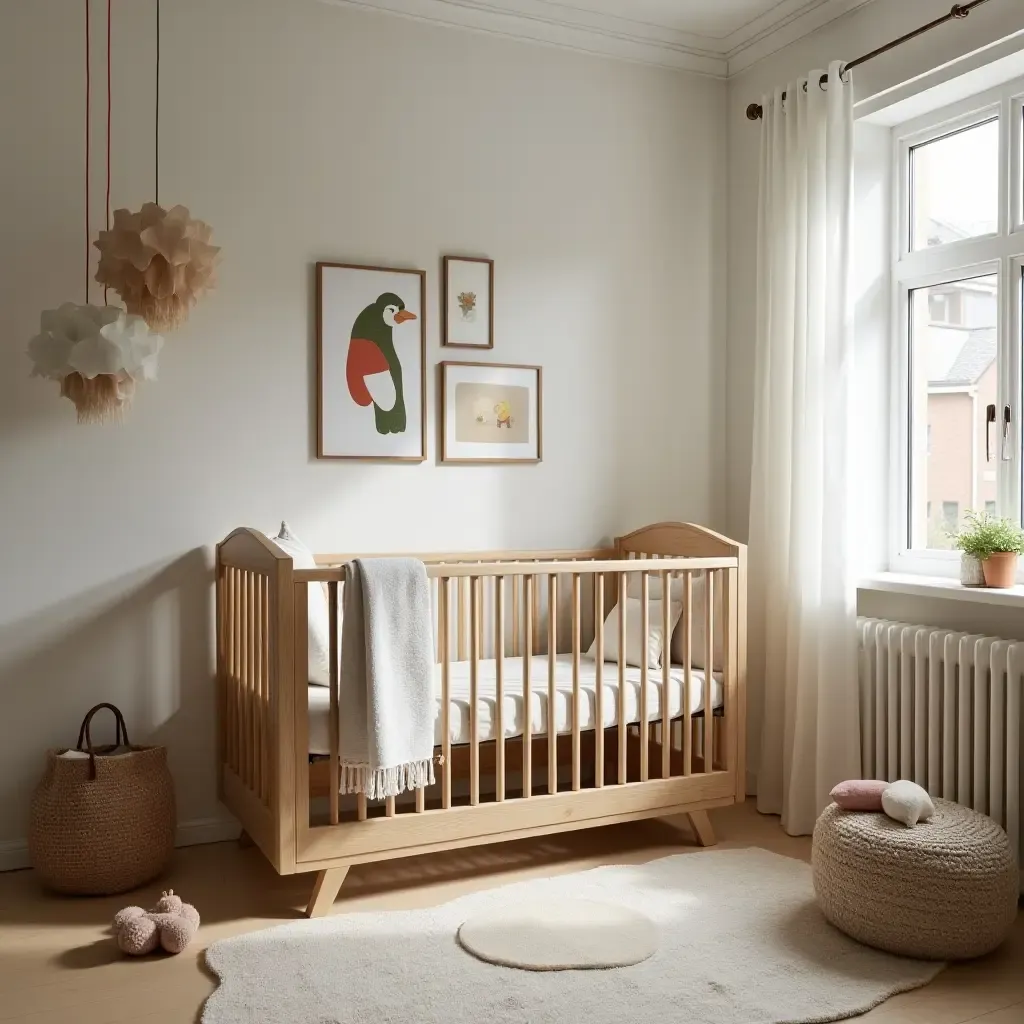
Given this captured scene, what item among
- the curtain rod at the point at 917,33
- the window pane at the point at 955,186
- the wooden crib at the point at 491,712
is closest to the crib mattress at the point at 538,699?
the wooden crib at the point at 491,712

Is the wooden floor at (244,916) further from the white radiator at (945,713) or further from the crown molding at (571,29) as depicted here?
the crown molding at (571,29)

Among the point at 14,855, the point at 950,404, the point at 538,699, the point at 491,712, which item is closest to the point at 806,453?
the point at 950,404

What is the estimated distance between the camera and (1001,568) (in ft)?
9.20

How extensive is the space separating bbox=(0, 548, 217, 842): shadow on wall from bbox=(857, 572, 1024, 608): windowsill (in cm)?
201

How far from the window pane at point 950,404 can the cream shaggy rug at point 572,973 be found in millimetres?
1247

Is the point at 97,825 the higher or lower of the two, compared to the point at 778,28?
lower

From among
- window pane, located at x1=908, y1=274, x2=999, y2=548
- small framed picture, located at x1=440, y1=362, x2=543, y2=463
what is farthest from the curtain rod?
small framed picture, located at x1=440, y1=362, x2=543, y2=463

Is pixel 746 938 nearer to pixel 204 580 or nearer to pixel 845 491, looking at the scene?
pixel 845 491

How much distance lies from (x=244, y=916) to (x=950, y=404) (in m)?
2.46

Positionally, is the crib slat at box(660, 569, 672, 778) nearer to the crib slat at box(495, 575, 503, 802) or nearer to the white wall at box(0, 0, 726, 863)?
the crib slat at box(495, 575, 503, 802)

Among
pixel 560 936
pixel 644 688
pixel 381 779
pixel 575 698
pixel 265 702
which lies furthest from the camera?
pixel 644 688

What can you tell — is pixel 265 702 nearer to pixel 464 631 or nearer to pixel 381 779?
pixel 381 779

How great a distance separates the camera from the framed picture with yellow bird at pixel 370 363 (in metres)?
Answer: 3.22

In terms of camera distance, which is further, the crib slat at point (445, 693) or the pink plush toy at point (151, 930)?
the crib slat at point (445, 693)
